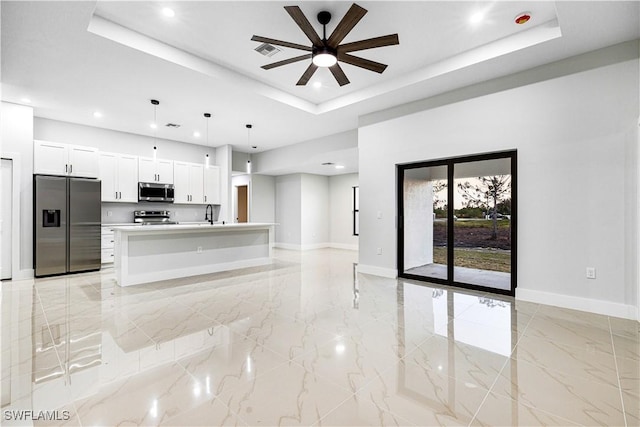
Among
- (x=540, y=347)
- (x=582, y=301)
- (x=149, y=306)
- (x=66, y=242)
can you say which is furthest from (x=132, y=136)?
(x=582, y=301)

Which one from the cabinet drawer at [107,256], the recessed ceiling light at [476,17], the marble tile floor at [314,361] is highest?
the recessed ceiling light at [476,17]

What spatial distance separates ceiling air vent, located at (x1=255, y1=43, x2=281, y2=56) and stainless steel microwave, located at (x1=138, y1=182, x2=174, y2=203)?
4748mm

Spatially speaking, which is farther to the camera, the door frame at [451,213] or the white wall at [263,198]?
the white wall at [263,198]

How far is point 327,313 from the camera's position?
346 cm

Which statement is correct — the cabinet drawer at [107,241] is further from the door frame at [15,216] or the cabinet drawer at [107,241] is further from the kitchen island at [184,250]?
the kitchen island at [184,250]

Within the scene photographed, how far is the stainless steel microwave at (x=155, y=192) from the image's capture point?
698 centimetres

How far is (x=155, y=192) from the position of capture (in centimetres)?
717

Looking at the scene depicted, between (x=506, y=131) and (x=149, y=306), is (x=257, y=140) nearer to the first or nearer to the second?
(x=149, y=306)

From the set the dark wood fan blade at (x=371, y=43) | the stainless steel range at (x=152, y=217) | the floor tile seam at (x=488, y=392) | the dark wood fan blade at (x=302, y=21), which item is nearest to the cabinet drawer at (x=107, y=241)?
the stainless steel range at (x=152, y=217)

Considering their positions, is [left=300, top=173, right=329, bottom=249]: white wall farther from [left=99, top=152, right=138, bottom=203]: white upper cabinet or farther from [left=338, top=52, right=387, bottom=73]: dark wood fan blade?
[left=338, top=52, right=387, bottom=73]: dark wood fan blade

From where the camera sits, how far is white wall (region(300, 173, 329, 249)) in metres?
9.64

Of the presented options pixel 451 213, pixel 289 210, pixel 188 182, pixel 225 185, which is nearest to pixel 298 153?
pixel 225 185

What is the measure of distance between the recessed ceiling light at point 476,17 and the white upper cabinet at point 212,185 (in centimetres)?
671

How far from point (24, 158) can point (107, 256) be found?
7.35 feet
